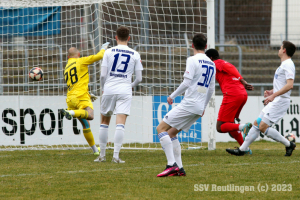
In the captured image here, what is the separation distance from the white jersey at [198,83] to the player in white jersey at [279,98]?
2156mm

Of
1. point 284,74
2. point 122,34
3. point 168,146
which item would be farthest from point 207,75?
point 284,74

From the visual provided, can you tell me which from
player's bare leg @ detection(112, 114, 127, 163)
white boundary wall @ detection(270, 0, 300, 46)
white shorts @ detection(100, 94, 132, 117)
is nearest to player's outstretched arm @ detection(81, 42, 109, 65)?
white shorts @ detection(100, 94, 132, 117)

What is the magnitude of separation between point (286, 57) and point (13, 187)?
5.01 m

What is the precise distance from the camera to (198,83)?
516 cm

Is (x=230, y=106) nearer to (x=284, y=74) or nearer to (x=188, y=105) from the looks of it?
(x=284, y=74)

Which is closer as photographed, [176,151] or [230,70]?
[176,151]

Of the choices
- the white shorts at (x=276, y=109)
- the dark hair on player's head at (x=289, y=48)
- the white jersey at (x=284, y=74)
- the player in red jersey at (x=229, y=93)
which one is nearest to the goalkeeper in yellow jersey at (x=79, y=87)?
the player in red jersey at (x=229, y=93)

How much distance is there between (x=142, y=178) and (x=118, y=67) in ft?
6.83

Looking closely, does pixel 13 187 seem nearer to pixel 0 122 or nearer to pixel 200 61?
pixel 200 61

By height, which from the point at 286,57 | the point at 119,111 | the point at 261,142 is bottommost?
the point at 261,142

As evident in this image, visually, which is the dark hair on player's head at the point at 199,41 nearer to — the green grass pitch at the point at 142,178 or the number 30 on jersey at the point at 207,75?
the number 30 on jersey at the point at 207,75


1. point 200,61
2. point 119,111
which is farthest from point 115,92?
point 200,61

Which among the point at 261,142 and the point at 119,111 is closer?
the point at 119,111

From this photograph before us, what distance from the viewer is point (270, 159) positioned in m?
6.93
